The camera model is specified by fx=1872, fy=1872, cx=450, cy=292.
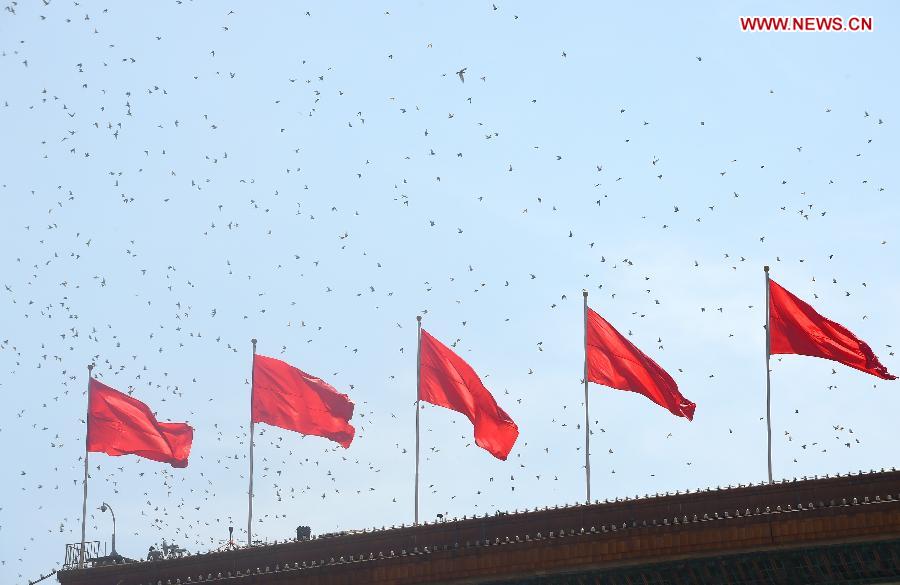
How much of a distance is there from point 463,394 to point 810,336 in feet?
44.3

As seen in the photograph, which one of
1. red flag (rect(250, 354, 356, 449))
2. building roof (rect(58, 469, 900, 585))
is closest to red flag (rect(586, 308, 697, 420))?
building roof (rect(58, 469, 900, 585))

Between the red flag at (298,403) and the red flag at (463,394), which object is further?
the red flag at (298,403)

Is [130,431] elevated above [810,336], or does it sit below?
below

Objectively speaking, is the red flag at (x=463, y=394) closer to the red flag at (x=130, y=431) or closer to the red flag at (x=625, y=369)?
the red flag at (x=625, y=369)

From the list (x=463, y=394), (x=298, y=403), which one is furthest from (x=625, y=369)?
(x=298, y=403)

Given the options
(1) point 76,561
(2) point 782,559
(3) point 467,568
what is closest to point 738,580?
(2) point 782,559

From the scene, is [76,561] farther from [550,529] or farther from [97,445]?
[550,529]

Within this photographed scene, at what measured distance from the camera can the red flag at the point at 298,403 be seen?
74188 millimetres

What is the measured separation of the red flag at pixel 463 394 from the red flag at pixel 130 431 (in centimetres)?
987

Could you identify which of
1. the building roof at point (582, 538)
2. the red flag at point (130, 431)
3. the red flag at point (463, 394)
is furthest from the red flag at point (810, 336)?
the red flag at point (130, 431)

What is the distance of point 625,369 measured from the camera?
71.7 metres

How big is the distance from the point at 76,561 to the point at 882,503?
114 ft

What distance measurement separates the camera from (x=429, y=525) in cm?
7425

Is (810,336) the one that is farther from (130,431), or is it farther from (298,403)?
(130,431)
